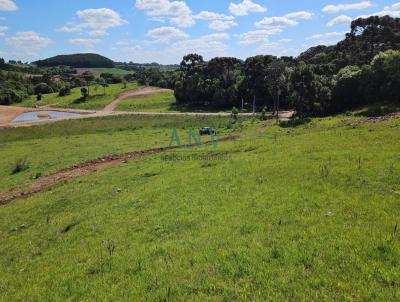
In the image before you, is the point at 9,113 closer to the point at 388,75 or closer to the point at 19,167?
the point at 19,167

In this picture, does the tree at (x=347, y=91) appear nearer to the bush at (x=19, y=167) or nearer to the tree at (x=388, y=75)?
the tree at (x=388, y=75)

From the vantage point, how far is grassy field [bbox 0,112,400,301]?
8.62 metres

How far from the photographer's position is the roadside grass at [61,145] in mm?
33688

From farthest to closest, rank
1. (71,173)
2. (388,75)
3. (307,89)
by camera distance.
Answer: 1. (307,89)
2. (388,75)
3. (71,173)

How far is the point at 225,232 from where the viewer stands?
39.3ft

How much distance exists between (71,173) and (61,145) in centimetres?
2032

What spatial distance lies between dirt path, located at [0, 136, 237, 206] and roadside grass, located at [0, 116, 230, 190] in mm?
1701

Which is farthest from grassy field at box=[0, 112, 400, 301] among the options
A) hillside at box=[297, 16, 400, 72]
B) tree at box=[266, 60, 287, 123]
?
hillside at box=[297, 16, 400, 72]

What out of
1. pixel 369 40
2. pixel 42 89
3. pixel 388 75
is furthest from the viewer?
pixel 42 89

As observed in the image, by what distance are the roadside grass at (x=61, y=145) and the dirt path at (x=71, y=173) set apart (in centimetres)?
170

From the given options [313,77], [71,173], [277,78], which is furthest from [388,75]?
[71,173]

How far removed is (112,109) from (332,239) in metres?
109

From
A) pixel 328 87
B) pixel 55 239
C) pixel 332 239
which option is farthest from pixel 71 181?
pixel 328 87

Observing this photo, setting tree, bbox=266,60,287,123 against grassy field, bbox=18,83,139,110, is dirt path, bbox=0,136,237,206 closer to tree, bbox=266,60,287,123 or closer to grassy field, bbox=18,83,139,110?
tree, bbox=266,60,287,123
